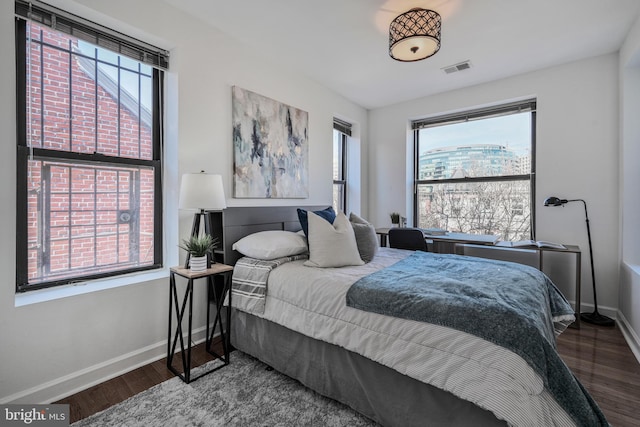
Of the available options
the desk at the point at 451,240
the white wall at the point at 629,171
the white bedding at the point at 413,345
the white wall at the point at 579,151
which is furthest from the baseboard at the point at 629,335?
the white bedding at the point at 413,345

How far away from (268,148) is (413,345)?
2.28 meters

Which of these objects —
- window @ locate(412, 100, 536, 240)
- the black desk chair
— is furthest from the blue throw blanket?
window @ locate(412, 100, 536, 240)

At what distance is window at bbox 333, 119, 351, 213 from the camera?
441cm

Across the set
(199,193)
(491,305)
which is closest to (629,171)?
(491,305)

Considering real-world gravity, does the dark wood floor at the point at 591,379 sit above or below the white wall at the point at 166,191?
below

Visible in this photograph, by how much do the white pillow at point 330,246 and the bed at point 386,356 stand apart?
0.08ft

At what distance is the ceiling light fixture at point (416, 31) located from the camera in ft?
7.04

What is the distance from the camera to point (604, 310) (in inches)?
120

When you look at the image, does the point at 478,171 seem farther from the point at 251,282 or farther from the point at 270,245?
the point at 251,282

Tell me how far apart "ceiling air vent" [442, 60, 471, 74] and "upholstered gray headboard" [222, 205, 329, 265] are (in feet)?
7.59

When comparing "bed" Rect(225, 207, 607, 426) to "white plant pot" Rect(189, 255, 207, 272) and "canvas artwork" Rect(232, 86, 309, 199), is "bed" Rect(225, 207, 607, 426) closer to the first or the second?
"white plant pot" Rect(189, 255, 207, 272)

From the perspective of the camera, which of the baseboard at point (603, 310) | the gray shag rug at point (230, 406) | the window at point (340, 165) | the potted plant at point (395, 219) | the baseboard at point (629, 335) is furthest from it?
the window at point (340, 165)

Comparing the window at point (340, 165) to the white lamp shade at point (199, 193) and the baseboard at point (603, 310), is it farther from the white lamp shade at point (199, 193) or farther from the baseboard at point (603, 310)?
Answer: the baseboard at point (603, 310)

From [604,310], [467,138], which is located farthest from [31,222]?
[604,310]
